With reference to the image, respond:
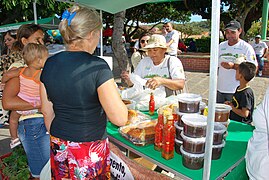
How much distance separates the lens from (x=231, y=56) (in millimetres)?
3354

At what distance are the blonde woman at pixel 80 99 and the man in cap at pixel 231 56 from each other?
2359 millimetres

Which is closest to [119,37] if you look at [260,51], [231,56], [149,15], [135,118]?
[231,56]

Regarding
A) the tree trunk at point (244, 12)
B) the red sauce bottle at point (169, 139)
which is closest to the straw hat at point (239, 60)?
the red sauce bottle at point (169, 139)

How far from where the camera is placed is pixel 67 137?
4.68 feet

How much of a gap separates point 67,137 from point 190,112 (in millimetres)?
867

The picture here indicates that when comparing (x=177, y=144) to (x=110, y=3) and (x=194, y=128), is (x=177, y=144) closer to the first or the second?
(x=194, y=128)

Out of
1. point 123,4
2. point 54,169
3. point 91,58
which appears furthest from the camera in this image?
point 123,4

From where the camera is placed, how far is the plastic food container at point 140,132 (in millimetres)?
1821

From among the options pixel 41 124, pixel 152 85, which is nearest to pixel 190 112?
pixel 152 85

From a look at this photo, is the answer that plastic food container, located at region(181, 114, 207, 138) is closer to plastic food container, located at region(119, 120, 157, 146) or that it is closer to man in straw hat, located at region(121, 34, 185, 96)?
plastic food container, located at region(119, 120, 157, 146)

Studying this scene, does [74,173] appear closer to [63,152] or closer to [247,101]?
[63,152]

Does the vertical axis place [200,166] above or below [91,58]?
below

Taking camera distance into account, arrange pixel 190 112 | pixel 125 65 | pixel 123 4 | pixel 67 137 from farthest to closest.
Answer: pixel 125 65, pixel 123 4, pixel 190 112, pixel 67 137

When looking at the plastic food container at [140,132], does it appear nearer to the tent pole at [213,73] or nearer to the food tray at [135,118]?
the food tray at [135,118]
